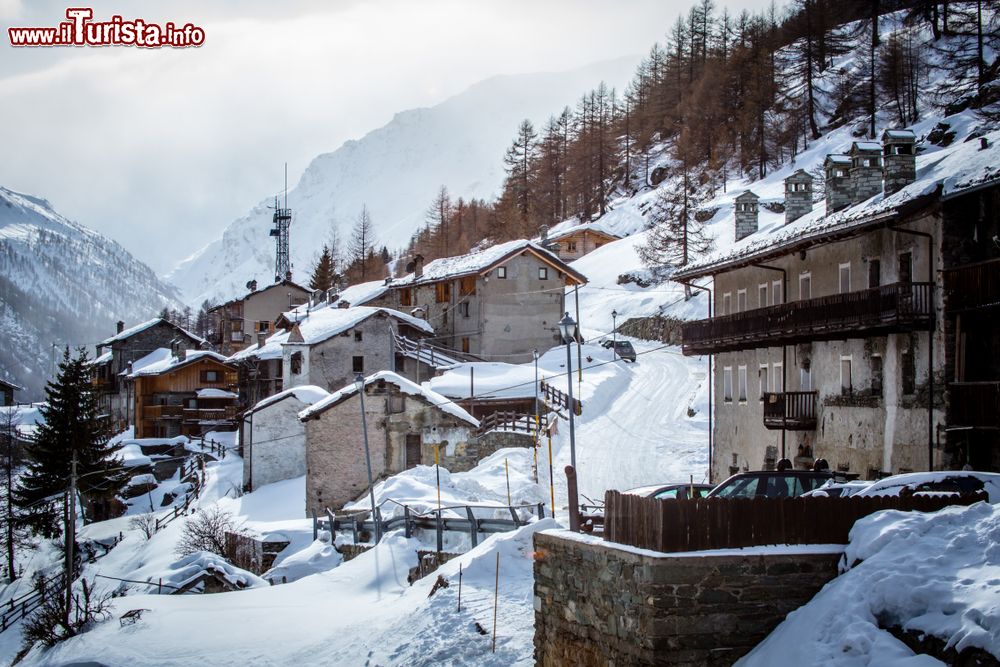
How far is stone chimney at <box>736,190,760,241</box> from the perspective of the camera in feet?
145

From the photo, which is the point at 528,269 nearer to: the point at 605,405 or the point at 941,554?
the point at 605,405

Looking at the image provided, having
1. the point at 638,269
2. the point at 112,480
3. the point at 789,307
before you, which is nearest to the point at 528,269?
the point at 638,269

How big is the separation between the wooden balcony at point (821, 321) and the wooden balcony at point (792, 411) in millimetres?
1816

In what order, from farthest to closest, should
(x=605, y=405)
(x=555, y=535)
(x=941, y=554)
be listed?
(x=605, y=405)
(x=555, y=535)
(x=941, y=554)

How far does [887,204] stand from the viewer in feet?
93.6

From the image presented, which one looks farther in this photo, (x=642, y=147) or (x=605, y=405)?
(x=642, y=147)

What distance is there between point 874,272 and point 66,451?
46584mm

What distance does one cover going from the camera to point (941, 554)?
35.0 feet

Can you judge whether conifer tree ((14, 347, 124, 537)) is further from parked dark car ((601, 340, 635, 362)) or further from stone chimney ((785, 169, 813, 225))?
stone chimney ((785, 169, 813, 225))

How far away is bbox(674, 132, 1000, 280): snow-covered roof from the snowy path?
348 inches

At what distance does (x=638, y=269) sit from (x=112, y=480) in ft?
148

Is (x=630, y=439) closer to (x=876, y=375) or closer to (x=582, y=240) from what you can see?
(x=876, y=375)

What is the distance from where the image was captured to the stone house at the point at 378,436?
1730 inches

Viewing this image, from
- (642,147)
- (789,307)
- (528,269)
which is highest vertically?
(642,147)
